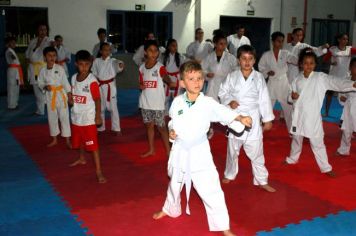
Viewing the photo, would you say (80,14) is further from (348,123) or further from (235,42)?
(348,123)

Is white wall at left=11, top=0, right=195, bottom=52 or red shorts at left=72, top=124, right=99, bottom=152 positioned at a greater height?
white wall at left=11, top=0, right=195, bottom=52

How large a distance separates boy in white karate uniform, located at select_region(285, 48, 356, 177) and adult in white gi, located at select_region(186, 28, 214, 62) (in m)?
5.28

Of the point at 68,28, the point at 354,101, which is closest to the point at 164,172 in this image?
the point at 354,101

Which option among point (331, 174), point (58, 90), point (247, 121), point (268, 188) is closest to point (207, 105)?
point (247, 121)

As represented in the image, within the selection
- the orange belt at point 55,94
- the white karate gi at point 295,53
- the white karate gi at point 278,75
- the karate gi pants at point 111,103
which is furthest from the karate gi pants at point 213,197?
the white karate gi at point 295,53

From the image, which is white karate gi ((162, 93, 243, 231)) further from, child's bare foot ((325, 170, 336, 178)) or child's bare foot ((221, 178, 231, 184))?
child's bare foot ((325, 170, 336, 178))

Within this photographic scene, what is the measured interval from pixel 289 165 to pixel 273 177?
53 cm

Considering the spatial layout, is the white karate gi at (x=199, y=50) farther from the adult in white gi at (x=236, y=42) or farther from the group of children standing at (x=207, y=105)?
the group of children standing at (x=207, y=105)

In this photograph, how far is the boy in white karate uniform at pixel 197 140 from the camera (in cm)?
300

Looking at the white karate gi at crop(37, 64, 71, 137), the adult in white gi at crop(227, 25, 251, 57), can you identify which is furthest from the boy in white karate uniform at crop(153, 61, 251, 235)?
the adult in white gi at crop(227, 25, 251, 57)

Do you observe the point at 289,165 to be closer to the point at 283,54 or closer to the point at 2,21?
the point at 283,54

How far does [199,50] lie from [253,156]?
20.3ft

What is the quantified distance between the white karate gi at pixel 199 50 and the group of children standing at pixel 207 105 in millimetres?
2216

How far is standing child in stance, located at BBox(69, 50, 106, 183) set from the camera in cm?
438
